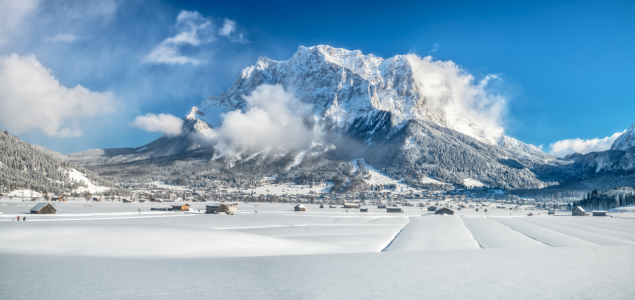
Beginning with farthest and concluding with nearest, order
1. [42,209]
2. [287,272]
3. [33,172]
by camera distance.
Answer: [33,172]
[42,209]
[287,272]

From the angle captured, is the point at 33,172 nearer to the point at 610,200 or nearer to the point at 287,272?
the point at 287,272

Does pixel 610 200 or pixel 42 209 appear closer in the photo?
pixel 42 209

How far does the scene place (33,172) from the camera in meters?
Answer: 133

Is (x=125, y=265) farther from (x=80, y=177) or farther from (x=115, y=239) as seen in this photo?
(x=80, y=177)

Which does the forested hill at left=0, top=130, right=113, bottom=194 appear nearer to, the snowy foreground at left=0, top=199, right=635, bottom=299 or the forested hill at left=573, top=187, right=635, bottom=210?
the snowy foreground at left=0, top=199, right=635, bottom=299

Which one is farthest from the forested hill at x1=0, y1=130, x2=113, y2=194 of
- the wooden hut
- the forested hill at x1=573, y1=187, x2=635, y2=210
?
the forested hill at x1=573, y1=187, x2=635, y2=210

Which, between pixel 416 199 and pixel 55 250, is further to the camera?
pixel 416 199

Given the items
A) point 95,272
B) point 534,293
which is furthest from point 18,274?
point 534,293

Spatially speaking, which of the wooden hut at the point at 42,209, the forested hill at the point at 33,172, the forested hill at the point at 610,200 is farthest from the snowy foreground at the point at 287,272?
the forested hill at the point at 33,172

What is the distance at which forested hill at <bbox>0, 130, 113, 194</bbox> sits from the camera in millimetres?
121062

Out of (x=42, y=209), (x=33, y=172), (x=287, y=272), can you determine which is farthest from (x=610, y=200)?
(x=33, y=172)

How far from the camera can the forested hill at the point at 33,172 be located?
397 feet

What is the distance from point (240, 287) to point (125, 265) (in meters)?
7.83

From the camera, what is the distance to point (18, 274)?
14.0 m
